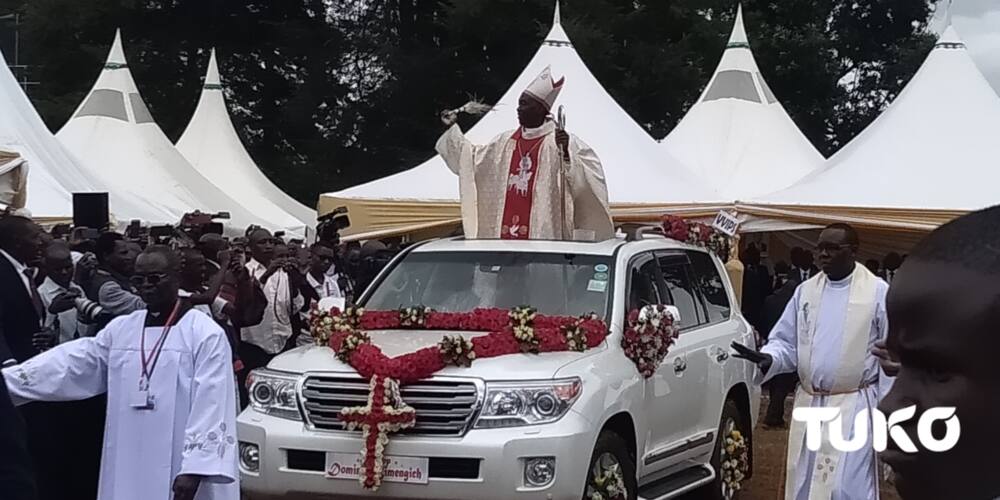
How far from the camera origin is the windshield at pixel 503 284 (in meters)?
7.41

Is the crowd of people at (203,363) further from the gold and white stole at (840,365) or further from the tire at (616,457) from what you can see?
the tire at (616,457)

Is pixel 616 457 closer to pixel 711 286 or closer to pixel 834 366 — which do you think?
pixel 834 366

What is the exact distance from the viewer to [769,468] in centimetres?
1072

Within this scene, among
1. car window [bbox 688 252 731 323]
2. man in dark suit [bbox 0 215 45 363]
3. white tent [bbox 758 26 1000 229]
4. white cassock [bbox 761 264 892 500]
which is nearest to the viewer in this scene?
man in dark suit [bbox 0 215 45 363]

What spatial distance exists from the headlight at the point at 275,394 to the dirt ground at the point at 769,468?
135 inches

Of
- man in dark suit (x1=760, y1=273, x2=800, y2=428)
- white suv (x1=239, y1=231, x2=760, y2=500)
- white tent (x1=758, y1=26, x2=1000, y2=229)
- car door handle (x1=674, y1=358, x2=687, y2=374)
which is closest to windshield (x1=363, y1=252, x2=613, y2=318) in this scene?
white suv (x1=239, y1=231, x2=760, y2=500)

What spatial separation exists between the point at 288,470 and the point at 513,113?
12.6 meters

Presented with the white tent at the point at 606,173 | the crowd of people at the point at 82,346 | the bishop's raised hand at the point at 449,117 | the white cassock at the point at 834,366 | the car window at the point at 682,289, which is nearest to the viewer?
the crowd of people at the point at 82,346

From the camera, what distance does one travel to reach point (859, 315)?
5977 mm

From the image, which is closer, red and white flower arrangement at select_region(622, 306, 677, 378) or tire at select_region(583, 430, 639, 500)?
tire at select_region(583, 430, 639, 500)

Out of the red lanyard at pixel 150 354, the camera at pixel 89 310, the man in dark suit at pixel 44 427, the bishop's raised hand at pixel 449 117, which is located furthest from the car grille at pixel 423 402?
the bishop's raised hand at pixel 449 117

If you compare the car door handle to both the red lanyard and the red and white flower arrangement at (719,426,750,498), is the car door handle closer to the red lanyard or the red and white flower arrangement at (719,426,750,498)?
the red and white flower arrangement at (719,426,750,498)

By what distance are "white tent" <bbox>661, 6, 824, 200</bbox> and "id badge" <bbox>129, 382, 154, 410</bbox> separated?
14.7 metres

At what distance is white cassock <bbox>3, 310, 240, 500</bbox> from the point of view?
4605 millimetres
